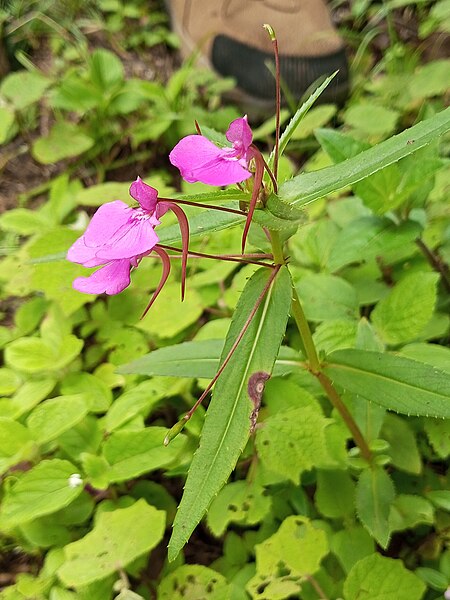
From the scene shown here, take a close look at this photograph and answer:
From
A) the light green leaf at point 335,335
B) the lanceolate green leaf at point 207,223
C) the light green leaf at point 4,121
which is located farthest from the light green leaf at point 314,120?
the lanceolate green leaf at point 207,223

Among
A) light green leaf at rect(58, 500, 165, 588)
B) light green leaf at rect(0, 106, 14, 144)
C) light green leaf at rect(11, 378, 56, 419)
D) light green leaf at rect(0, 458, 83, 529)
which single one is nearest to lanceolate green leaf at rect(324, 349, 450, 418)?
light green leaf at rect(58, 500, 165, 588)

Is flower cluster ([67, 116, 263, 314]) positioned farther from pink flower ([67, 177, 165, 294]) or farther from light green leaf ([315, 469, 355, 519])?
light green leaf ([315, 469, 355, 519])

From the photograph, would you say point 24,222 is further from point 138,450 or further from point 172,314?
point 138,450

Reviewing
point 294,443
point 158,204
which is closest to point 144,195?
point 158,204

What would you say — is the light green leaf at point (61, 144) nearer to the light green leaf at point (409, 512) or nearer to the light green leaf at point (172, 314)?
the light green leaf at point (172, 314)

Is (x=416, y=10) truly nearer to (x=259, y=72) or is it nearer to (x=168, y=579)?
(x=259, y=72)

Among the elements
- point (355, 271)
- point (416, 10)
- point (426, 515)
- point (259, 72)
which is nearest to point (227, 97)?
point (259, 72)
